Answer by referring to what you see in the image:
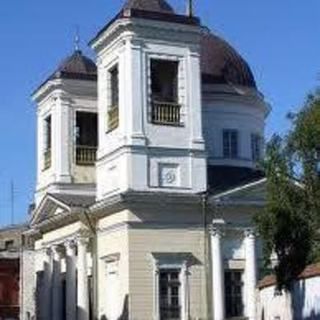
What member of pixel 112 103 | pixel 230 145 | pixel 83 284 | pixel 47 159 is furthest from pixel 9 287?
pixel 112 103

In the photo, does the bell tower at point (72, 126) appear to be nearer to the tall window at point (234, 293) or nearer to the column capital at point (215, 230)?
the column capital at point (215, 230)

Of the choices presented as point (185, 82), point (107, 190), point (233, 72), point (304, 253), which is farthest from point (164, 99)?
point (304, 253)

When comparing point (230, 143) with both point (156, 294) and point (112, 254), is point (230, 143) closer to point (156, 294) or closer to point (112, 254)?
point (112, 254)

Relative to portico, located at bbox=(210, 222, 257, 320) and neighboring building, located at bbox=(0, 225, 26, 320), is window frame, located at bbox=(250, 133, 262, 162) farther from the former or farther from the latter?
neighboring building, located at bbox=(0, 225, 26, 320)

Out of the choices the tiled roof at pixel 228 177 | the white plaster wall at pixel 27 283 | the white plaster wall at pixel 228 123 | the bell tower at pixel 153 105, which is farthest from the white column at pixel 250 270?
the white plaster wall at pixel 27 283

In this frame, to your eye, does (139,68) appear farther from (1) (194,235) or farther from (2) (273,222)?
(2) (273,222)

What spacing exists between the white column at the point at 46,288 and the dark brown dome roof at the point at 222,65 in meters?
11.4

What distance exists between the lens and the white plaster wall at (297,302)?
1062 inches

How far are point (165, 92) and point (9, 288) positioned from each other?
1770 centimetres

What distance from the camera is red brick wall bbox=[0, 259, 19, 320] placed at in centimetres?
5341

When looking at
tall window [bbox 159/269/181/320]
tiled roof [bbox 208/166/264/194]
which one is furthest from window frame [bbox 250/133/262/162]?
tall window [bbox 159/269/181/320]

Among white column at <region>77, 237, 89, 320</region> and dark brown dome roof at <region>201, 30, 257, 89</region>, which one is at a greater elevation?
dark brown dome roof at <region>201, 30, 257, 89</region>

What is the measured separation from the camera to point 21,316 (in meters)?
52.5

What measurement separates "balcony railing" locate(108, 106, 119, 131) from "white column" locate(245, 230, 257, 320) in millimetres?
7007
